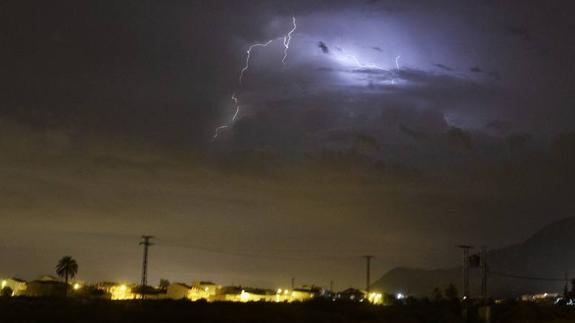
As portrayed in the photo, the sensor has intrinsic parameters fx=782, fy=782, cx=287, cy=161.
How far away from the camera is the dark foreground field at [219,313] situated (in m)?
34.5

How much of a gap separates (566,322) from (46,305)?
107 ft

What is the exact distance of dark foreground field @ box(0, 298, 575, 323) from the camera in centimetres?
3450

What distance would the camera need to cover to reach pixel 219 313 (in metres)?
38.8

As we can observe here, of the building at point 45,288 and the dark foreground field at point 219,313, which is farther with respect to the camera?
the building at point 45,288

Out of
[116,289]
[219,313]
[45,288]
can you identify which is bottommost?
[219,313]

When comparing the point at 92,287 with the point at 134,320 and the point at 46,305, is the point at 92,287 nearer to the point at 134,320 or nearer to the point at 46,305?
the point at 46,305

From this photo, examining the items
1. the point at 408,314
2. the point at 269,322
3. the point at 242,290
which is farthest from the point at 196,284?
the point at 269,322

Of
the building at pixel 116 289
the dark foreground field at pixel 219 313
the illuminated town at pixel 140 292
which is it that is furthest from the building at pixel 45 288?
the dark foreground field at pixel 219 313

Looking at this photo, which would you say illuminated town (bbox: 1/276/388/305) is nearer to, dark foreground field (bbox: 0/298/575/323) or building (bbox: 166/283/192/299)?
building (bbox: 166/283/192/299)

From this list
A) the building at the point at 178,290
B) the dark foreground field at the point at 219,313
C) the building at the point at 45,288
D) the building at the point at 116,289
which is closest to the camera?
the dark foreground field at the point at 219,313

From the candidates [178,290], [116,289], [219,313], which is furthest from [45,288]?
[219,313]

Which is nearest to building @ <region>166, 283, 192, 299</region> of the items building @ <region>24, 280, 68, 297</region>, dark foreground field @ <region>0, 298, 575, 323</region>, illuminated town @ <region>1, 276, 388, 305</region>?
illuminated town @ <region>1, 276, 388, 305</region>

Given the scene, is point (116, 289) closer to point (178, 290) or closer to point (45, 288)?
point (178, 290)

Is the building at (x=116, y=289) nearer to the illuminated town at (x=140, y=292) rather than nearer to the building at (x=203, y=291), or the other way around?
the illuminated town at (x=140, y=292)
